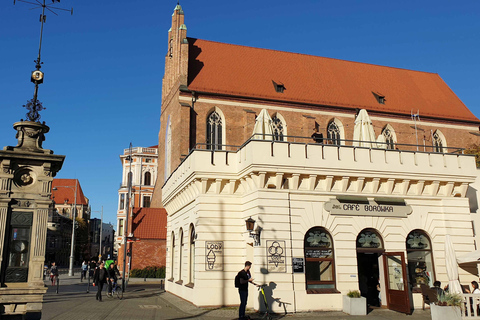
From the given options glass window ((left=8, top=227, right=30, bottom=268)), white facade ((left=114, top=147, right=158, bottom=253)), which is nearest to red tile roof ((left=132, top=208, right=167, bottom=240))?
glass window ((left=8, top=227, right=30, bottom=268))

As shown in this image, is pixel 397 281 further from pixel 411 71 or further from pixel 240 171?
pixel 411 71

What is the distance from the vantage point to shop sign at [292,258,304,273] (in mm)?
15602

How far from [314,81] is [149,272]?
21.6m

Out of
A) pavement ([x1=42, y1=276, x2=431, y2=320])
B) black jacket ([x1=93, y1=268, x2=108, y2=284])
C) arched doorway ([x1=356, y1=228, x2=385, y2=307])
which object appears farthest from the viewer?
black jacket ([x1=93, y1=268, x2=108, y2=284])

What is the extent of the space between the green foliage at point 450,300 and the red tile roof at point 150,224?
28.0 metres

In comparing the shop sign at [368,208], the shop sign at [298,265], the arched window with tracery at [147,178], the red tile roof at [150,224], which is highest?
the arched window with tracery at [147,178]

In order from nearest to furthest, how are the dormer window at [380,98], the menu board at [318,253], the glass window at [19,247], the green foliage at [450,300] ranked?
the glass window at [19,247] < the green foliage at [450,300] < the menu board at [318,253] < the dormer window at [380,98]

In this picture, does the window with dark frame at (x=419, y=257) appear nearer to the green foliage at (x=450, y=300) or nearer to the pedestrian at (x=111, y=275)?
the green foliage at (x=450, y=300)

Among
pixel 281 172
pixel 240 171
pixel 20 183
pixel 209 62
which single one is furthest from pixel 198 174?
pixel 209 62

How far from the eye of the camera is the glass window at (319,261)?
15.9m

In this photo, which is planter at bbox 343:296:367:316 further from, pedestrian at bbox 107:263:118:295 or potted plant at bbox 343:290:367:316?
pedestrian at bbox 107:263:118:295

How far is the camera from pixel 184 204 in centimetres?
2030

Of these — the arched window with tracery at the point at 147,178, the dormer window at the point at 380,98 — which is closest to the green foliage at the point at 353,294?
the dormer window at the point at 380,98

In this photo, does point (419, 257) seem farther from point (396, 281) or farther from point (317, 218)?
point (317, 218)
